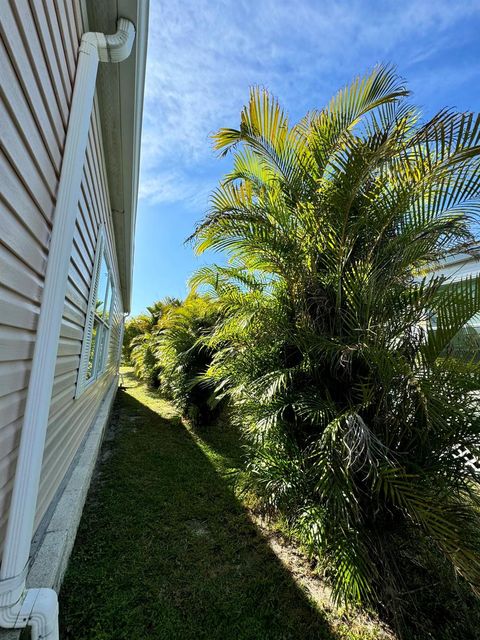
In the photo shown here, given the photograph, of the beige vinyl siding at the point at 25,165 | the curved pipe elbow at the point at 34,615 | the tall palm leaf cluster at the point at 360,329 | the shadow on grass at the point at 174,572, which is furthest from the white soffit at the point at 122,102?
the shadow on grass at the point at 174,572

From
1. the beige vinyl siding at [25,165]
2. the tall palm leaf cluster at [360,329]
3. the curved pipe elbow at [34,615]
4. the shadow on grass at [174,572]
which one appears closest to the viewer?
the beige vinyl siding at [25,165]

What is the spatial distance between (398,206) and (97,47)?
2.37 m

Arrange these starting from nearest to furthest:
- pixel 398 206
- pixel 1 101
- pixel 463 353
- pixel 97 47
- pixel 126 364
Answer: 1. pixel 1 101
2. pixel 97 47
3. pixel 463 353
4. pixel 398 206
5. pixel 126 364

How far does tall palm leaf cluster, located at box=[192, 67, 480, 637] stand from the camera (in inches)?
82.3

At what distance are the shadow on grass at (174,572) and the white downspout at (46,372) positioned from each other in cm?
84

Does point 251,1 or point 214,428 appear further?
point 214,428

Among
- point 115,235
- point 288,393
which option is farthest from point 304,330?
point 115,235

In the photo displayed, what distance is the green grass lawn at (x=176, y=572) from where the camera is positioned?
6.52 feet

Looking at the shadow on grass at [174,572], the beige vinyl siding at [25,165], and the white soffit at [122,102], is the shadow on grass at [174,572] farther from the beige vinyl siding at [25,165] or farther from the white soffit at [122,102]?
the white soffit at [122,102]

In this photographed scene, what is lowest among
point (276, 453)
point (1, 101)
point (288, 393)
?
point (276, 453)

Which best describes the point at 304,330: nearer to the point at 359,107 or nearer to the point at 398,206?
the point at 398,206

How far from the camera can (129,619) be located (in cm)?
199

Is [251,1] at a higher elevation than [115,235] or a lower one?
higher

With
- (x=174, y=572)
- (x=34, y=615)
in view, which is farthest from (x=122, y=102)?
(x=174, y=572)
